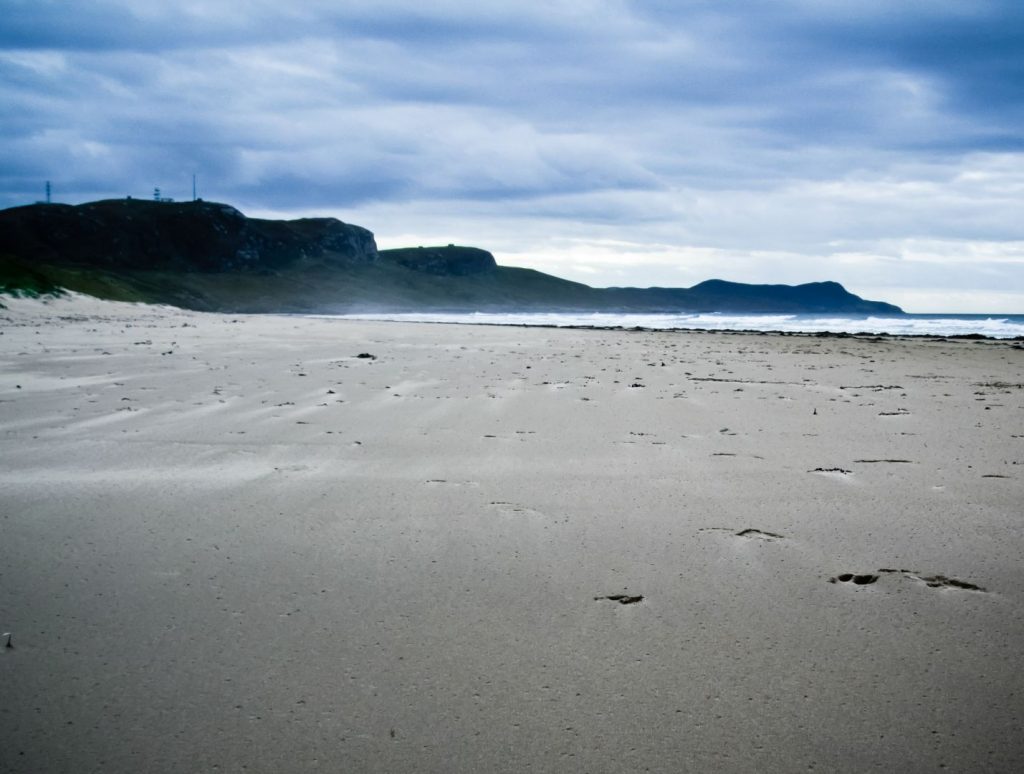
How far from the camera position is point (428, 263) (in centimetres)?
14475

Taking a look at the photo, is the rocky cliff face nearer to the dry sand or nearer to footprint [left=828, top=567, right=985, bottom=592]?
the dry sand

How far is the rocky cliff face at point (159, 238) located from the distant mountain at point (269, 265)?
0.55ft

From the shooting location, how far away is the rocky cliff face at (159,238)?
277 ft

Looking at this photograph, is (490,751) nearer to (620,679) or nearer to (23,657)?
(620,679)

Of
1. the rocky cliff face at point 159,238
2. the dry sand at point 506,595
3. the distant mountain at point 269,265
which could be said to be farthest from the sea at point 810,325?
the rocky cliff face at point 159,238

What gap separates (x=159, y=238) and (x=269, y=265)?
1616 centimetres

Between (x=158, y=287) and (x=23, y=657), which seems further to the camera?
(x=158, y=287)

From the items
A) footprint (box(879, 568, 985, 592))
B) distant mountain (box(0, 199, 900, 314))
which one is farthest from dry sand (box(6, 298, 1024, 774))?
distant mountain (box(0, 199, 900, 314))

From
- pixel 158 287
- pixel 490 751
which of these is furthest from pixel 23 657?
pixel 158 287

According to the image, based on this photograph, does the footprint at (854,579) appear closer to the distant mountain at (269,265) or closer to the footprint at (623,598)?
the footprint at (623,598)

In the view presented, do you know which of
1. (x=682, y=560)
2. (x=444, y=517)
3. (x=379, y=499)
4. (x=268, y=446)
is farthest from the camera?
(x=268, y=446)

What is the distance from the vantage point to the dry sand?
4.38 ft

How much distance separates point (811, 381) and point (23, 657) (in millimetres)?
7184

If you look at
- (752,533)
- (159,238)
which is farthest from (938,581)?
(159,238)
